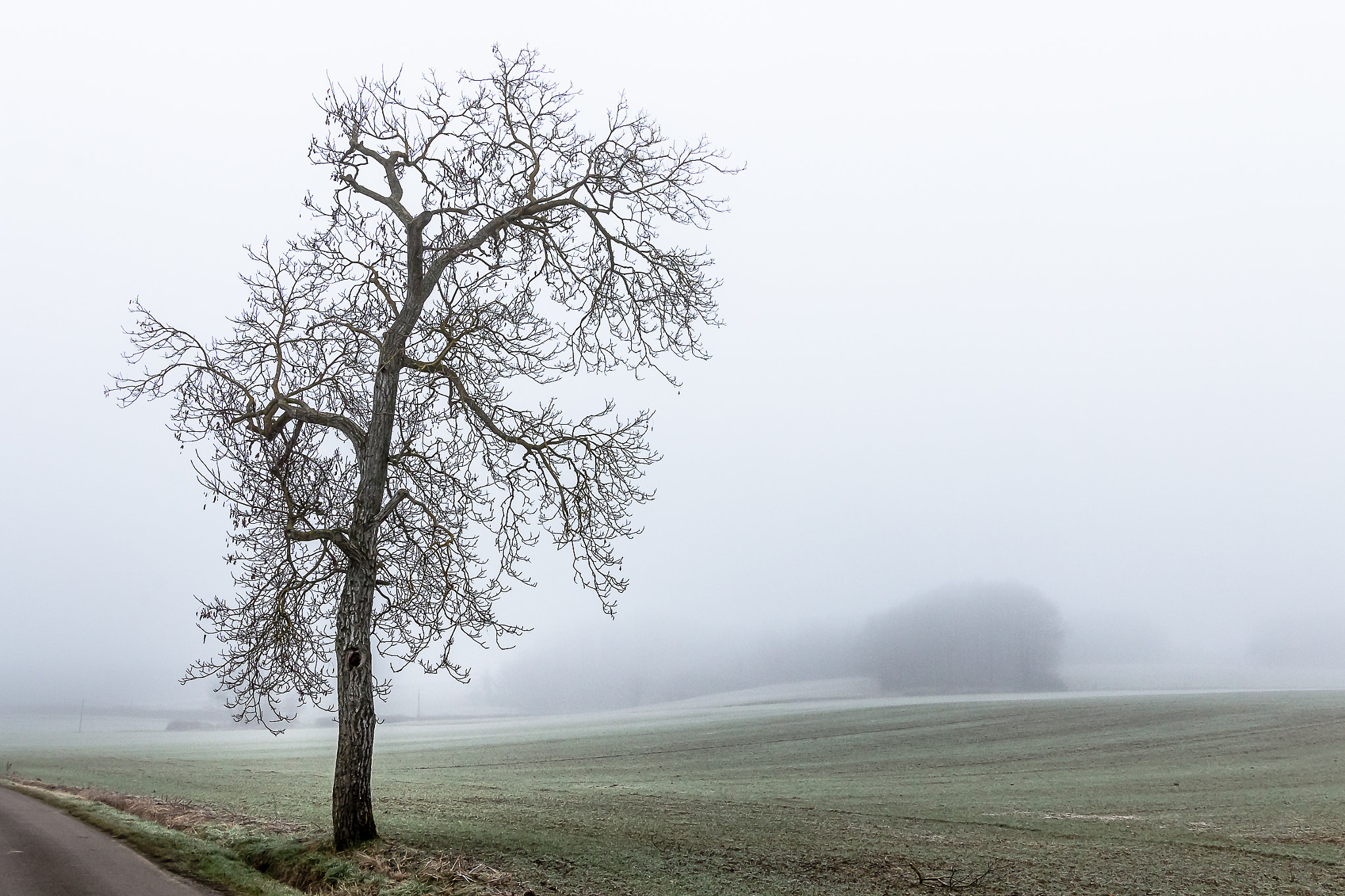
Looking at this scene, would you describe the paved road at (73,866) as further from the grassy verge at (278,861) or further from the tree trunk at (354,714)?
the tree trunk at (354,714)

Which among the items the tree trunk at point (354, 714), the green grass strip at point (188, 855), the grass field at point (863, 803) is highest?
the tree trunk at point (354, 714)

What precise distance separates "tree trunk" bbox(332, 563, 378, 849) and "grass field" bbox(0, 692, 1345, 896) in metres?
1.03

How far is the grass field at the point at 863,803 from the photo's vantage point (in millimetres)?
12664

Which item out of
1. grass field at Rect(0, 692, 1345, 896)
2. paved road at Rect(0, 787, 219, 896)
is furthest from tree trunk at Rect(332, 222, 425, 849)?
paved road at Rect(0, 787, 219, 896)

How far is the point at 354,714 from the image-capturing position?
41.8ft

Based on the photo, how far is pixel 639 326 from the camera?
1600 centimetres

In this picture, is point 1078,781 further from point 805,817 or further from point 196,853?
point 196,853

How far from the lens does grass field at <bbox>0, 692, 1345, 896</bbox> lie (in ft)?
41.5

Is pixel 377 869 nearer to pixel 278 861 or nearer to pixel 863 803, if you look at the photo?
pixel 278 861

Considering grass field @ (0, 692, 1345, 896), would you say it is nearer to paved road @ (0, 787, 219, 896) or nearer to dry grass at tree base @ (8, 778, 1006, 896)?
dry grass at tree base @ (8, 778, 1006, 896)

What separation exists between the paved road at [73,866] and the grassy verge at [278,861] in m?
0.31

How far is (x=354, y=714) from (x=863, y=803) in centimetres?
1636

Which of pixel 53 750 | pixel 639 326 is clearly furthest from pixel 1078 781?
pixel 53 750

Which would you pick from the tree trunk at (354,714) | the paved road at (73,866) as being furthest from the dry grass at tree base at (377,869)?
the paved road at (73,866)
